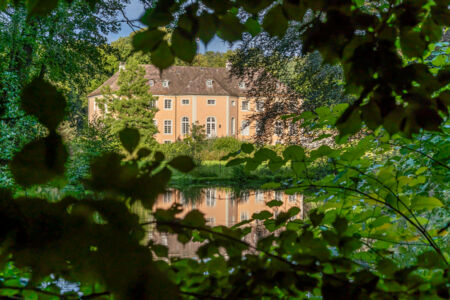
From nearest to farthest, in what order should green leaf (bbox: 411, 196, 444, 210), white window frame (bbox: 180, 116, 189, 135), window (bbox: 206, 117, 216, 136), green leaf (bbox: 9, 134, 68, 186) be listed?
green leaf (bbox: 9, 134, 68, 186) → green leaf (bbox: 411, 196, 444, 210) → white window frame (bbox: 180, 116, 189, 135) → window (bbox: 206, 117, 216, 136)

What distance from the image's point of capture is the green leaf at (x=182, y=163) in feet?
1.17

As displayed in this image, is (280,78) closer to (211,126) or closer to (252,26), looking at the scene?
(252,26)

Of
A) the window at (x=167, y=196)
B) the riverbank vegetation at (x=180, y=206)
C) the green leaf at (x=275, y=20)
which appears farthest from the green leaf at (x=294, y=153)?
the window at (x=167, y=196)

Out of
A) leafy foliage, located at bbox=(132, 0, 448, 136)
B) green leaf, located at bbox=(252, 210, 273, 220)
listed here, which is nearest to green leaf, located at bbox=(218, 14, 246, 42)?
leafy foliage, located at bbox=(132, 0, 448, 136)

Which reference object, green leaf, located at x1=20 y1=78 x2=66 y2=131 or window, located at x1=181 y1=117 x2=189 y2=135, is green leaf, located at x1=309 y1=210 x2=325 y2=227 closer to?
green leaf, located at x1=20 y1=78 x2=66 y2=131

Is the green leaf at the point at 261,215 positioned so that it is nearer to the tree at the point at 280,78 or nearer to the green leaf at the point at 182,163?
the green leaf at the point at 182,163

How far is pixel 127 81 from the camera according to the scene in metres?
22.3

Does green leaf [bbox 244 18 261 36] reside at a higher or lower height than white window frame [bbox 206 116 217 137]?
lower

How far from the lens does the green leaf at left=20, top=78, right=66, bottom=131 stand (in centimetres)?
33

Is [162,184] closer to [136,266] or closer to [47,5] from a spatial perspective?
[136,266]

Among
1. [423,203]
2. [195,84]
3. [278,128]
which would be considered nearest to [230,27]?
[423,203]

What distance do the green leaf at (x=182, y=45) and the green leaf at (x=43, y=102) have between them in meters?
0.14

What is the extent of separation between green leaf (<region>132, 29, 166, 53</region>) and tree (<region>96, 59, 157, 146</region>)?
69.9 ft

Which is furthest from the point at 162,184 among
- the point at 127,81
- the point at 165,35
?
the point at 127,81
